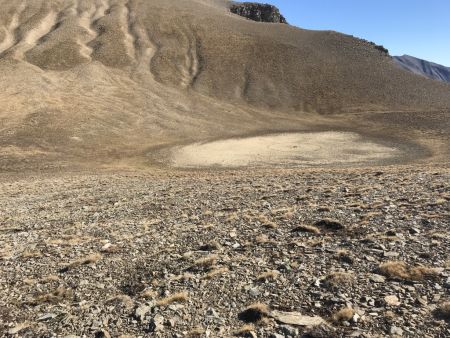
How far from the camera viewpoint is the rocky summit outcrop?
576ft

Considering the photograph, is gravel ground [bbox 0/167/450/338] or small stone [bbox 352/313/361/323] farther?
gravel ground [bbox 0/167/450/338]

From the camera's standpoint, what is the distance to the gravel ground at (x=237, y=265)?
417 inches

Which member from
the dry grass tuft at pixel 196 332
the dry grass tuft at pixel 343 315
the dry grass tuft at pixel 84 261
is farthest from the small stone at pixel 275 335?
the dry grass tuft at pixel 84 261

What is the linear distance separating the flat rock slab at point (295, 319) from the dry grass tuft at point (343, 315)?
35 centimetres

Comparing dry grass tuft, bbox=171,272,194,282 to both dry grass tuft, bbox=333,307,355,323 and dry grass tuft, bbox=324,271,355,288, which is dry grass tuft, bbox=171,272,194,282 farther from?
dry grass tuft, bbox=333,307,355,323

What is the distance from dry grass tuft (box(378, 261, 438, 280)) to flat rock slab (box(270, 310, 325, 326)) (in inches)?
127

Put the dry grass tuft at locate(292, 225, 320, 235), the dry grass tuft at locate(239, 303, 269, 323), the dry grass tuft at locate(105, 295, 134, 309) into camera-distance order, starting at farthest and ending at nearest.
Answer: the dry grass tuft at locate(292, 225, 320, 235)
the dry grass tuft at locate(105, 295, 134, 309)
the dry grass tuft at locate(239, 303, 269, 323)

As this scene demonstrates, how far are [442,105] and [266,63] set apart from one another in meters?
46.5

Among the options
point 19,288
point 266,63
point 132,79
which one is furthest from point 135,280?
point 266,63

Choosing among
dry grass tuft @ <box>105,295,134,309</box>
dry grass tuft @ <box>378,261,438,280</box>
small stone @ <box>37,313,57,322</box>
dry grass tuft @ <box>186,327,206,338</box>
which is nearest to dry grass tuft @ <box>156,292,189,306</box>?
dry grass tuft @ <box>105,295,134,309</box>

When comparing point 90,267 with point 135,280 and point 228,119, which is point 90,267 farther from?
point 228,119

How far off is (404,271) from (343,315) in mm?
3182

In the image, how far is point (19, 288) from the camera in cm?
1335

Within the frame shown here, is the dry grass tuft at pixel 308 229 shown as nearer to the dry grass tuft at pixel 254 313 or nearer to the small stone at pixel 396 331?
the dry grass tuft at pixel 254 313
